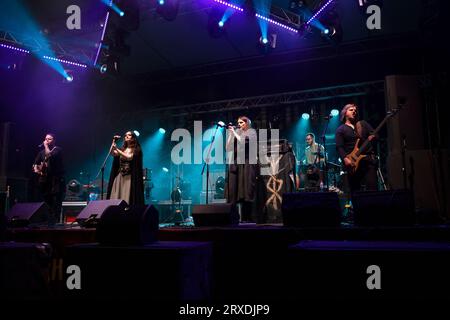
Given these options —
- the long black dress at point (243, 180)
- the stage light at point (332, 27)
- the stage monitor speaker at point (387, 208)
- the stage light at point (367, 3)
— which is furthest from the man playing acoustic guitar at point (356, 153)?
the stage light at point (332, 27)

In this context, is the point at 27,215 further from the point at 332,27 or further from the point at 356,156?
the point at 332,27

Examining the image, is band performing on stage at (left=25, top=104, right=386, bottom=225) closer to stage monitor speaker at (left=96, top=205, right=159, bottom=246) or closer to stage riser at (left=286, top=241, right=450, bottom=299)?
stage riser at (left=286, top=241, right=450, bottom=299)

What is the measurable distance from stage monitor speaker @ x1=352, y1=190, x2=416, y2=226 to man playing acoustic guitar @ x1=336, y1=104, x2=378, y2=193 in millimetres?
1472

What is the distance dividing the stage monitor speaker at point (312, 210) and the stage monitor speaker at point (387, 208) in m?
0.29

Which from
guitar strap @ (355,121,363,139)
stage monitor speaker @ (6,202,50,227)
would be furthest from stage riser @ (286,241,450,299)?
stage monitor speaker @ (6,202,50,227)

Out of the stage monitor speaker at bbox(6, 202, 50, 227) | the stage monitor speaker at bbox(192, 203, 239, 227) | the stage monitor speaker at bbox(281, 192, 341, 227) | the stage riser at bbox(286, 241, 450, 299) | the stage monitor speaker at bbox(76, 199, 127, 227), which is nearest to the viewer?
the stage riser at bbox(286, 241, 450, 299)

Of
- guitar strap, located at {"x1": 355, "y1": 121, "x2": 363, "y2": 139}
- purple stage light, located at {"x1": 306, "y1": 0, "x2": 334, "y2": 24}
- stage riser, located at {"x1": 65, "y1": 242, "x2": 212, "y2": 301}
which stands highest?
purple stage light, located at {"x1": 306, "y1": 0, "x2": 334, "y2": 24}

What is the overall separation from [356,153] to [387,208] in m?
1.82

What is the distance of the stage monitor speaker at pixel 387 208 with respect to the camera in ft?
12.1

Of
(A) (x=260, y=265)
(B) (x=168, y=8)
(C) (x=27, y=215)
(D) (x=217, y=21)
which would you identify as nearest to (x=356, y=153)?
(A) (x=260, y=265)

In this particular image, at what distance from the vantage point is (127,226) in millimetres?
3100

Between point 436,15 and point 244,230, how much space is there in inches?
249

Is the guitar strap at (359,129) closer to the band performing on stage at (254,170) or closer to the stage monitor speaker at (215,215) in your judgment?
the band performing on stage at (254,170)

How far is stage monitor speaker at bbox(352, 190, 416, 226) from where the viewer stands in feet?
12.1
